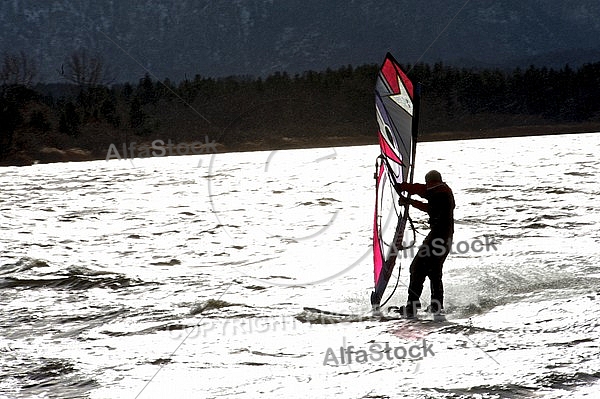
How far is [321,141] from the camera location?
4053cm

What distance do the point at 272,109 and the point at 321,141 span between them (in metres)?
9.05

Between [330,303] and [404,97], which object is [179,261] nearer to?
[330,303]

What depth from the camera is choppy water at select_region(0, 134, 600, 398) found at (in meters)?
6.11

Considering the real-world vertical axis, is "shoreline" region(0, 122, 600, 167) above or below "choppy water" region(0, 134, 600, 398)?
above

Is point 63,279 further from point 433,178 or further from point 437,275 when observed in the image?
point 433,178

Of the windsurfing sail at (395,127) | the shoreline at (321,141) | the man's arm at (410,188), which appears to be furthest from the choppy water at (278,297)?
the shoreline at (321,141)

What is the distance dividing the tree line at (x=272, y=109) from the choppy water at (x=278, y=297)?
21.4 m

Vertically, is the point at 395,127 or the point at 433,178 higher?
the point at 395,127

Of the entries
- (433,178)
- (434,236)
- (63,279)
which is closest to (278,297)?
(434,236)

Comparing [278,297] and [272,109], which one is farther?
[272,109]

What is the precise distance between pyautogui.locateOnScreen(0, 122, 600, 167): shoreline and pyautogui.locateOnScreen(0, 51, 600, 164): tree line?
184 mm

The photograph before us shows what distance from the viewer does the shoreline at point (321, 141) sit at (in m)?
37.6

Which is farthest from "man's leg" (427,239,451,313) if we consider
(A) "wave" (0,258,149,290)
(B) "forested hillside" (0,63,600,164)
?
(B) "forested hillside" (0,63,600,164)

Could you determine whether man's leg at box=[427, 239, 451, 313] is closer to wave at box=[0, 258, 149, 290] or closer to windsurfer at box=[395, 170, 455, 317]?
windsurfer at box=[395, 170, 455, 317]
